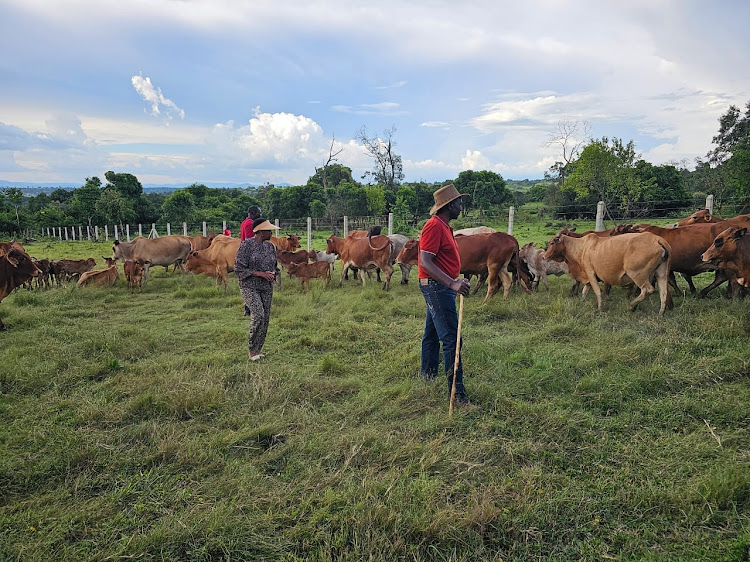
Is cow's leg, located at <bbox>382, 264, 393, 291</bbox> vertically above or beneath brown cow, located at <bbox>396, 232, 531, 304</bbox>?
beneath

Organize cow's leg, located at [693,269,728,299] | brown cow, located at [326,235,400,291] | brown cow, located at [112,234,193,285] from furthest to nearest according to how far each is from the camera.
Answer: brown cow, located at [112,234,193,285], brown cow, located at [326,235,400,291], cow's leg, located at [693,269,728,299]

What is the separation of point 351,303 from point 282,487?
6224 millimetres

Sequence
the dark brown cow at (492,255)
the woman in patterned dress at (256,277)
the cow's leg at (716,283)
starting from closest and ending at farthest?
the woman in patterned dress at (256,277) → the cow's leg at (716,283) → the dark brown cow at (492,255)

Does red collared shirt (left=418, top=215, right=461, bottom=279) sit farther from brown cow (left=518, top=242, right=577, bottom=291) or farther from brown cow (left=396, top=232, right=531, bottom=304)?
brown cow (left=518, top=242, right=577, bottom=291)

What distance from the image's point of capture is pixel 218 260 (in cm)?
1191

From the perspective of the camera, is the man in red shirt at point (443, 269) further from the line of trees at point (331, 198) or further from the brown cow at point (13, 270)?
the line of trees at point (331, 198)

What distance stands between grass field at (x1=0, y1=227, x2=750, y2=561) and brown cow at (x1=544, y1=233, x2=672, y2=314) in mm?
645

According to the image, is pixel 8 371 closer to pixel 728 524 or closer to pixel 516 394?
pixel 516 394

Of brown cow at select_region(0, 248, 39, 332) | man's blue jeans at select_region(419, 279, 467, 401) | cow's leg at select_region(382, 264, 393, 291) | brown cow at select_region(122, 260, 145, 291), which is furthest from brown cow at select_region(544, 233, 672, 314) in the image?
brown cow at select_region(0, 248, 39, 332)

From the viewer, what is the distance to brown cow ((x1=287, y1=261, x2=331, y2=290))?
38.3ft

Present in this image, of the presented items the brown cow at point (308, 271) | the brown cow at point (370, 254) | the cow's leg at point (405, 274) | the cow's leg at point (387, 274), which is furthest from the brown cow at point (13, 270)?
the cow's leg at point (405, 274)

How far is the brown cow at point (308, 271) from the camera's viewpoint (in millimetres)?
11688

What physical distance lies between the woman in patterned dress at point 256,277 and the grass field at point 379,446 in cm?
47

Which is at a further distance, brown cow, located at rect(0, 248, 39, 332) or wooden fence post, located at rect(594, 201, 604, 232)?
wooden fence post, located at rect(594, 201, 604, 232)
